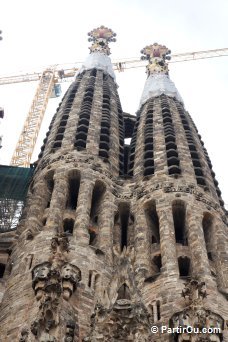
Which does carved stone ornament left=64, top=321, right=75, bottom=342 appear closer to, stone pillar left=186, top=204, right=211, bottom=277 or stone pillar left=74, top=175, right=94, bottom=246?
stone pillar left=74, top=175, right=94, bottom=246

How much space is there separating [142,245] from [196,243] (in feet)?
9.10

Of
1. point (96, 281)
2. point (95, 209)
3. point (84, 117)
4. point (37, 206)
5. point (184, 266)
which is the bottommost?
point (96, 281)

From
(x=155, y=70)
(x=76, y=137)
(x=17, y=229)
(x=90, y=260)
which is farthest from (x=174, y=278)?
(x=155, y=70)

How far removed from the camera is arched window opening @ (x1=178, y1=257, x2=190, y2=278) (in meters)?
33.2

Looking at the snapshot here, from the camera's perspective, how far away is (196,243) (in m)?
33.3

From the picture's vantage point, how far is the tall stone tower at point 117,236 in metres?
25.9

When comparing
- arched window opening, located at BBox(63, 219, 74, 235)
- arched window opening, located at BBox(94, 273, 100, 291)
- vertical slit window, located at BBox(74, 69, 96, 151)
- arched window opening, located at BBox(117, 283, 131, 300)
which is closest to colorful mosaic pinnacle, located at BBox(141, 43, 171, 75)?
vertical slit window, located at BBox(74, 69, 96, 151)

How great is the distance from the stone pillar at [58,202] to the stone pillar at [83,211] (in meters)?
0.84

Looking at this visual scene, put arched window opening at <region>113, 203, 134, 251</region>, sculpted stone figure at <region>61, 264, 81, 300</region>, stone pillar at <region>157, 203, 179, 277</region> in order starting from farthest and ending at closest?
arched window opening at <region>113, 203, 134, 251</region>
stone pillar at <region>157, 203, 179, 277</region>
sculpted stone figure at <region>61, 264, 81, 300</region>

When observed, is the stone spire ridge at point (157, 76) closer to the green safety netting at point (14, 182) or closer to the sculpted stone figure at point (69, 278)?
the green safety netting at point (14, 182)

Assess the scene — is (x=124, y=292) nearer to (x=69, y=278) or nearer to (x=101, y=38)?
(x=69, y=278)

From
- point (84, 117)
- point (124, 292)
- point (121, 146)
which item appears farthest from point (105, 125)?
point (124, 292)

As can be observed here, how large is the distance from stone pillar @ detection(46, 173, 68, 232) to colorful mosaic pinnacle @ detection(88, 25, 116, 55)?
113 feet

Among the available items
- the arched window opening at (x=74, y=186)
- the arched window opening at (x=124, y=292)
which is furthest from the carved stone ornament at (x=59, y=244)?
the arched window opening at (x=74, y=186)
